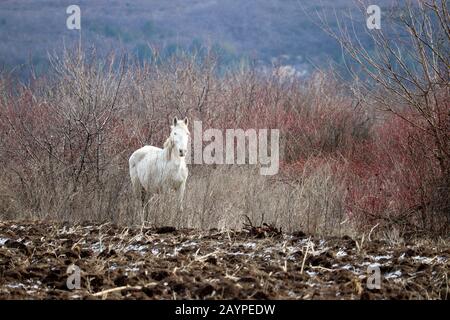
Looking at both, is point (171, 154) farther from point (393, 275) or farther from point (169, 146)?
point (393, 275)

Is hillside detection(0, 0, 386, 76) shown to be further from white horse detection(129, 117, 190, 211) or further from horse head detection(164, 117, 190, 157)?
horse head detection(164, 117, 190, 157)

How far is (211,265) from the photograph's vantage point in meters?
6.02

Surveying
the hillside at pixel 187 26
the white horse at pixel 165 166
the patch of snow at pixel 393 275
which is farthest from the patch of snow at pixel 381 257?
the hillside at pixel 187 26

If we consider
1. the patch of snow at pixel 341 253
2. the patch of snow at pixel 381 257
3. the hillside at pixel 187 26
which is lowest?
the patch of snow at pixel 341 253

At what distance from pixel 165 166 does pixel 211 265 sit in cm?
Result: 568

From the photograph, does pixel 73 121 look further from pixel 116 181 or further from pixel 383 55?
pixel 383 55

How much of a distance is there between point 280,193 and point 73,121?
3930 mm

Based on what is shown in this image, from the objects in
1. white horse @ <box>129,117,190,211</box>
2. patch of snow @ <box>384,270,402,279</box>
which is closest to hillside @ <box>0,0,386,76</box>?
white horse @ <box>129,117,190,211</box>

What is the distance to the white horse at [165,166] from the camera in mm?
11281

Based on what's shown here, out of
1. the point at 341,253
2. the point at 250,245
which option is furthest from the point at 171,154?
the point at 341,253

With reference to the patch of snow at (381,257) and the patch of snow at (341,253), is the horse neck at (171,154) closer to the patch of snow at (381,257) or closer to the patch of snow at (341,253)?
the patch of snow at (341,253)

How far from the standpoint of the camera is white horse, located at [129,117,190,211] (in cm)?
1128

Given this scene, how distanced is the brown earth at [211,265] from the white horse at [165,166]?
3643 mm
